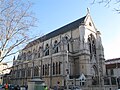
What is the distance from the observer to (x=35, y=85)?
15555mm

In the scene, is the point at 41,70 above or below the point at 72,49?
below

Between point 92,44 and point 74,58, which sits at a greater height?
point 92,44

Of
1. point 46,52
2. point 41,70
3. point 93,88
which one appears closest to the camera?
point 93,88

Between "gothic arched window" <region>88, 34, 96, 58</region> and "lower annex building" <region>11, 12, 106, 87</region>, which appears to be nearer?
"lower annex building" <region>11, 12, 106, 87</region>

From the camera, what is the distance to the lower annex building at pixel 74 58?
44.0 metres

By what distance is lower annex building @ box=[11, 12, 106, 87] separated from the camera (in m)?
44.0

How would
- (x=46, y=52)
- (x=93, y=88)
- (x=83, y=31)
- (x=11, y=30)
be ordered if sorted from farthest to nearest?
(x=46, y=52), (x=83, y=31), (x=93, y=88), (x=11, y=30)

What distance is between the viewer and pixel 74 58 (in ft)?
159

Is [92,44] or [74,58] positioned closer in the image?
[74,58]

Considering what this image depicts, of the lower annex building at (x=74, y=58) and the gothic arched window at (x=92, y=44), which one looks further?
the gothic arched window at (x=92, y=44)

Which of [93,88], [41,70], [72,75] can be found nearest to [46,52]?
[41,70]

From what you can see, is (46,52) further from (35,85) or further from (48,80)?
(35,85)

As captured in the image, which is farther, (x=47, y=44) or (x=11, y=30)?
(x=47, y=44)

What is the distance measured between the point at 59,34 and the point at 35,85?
40.0m
